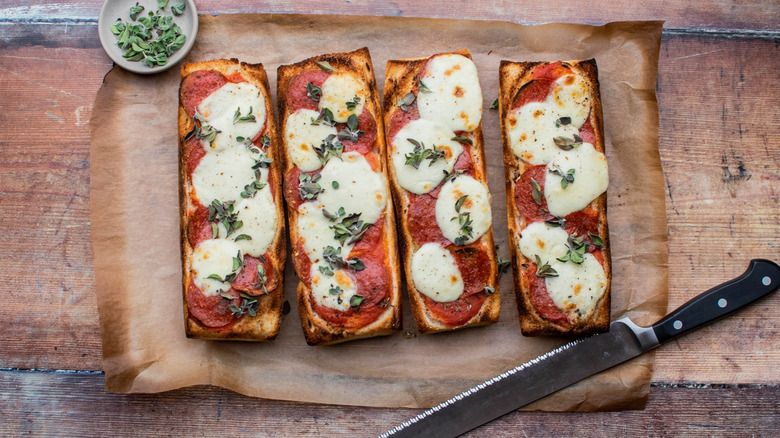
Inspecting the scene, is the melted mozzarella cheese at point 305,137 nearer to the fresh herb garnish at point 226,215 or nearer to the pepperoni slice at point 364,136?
the pepperoni slice at point 364,136

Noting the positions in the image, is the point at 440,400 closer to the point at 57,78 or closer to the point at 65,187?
the point at 65,187

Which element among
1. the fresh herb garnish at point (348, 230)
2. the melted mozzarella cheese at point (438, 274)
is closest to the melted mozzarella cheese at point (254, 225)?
the fresh herb garnish at point (348, 230)

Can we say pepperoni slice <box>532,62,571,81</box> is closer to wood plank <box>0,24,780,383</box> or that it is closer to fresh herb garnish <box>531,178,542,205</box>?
fresh herb garnish <box>531,178,542,205</box>

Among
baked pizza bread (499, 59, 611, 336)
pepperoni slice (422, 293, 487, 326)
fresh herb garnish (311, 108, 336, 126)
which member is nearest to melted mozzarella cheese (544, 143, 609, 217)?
baked pizza bread (499, 59, 611, 336)

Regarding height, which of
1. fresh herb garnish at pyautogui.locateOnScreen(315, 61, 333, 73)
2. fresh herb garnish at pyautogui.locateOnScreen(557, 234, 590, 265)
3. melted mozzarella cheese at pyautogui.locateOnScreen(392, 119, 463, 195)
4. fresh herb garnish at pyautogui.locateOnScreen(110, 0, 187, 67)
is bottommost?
fresh herb garnish at pyautogui.locateOnScreen(557, 234, 590, 265)

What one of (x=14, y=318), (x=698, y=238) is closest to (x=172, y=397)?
(x=14, y=318)

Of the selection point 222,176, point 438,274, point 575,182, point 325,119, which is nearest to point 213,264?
point 222,176
